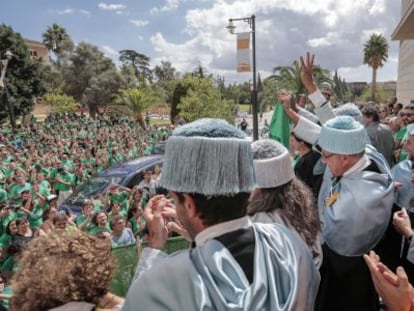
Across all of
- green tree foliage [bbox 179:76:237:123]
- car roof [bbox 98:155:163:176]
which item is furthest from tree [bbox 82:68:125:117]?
car roof [bbox 98:155:163:176]

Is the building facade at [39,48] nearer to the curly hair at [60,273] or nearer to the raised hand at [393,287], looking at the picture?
the curly hair at [60,273]

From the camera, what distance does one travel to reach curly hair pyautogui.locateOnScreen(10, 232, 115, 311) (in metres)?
1.60

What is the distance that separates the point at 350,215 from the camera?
234 cm

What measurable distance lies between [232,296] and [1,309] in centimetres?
252

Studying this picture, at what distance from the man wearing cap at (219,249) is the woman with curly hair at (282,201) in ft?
1.45

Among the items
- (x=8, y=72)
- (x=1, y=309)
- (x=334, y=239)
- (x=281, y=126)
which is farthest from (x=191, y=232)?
(x=8, y=72)

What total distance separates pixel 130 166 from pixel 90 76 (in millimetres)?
50533

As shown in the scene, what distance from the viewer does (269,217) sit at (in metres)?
2.10

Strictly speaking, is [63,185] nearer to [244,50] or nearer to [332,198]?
[244,50]

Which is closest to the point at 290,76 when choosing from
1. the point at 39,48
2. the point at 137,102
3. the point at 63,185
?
the point at 137,102

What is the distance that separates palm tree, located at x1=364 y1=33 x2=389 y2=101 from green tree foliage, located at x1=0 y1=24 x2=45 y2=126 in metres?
45.4

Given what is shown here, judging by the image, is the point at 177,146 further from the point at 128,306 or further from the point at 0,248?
the point at 0,248

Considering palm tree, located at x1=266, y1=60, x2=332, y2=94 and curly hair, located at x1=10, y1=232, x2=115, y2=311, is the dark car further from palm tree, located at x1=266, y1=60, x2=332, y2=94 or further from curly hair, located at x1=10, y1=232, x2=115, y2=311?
palm tree, located at x1=266, y1=60, x2=332, y2=94

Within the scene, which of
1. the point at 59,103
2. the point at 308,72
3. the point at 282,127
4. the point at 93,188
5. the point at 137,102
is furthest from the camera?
the point at 59,103
